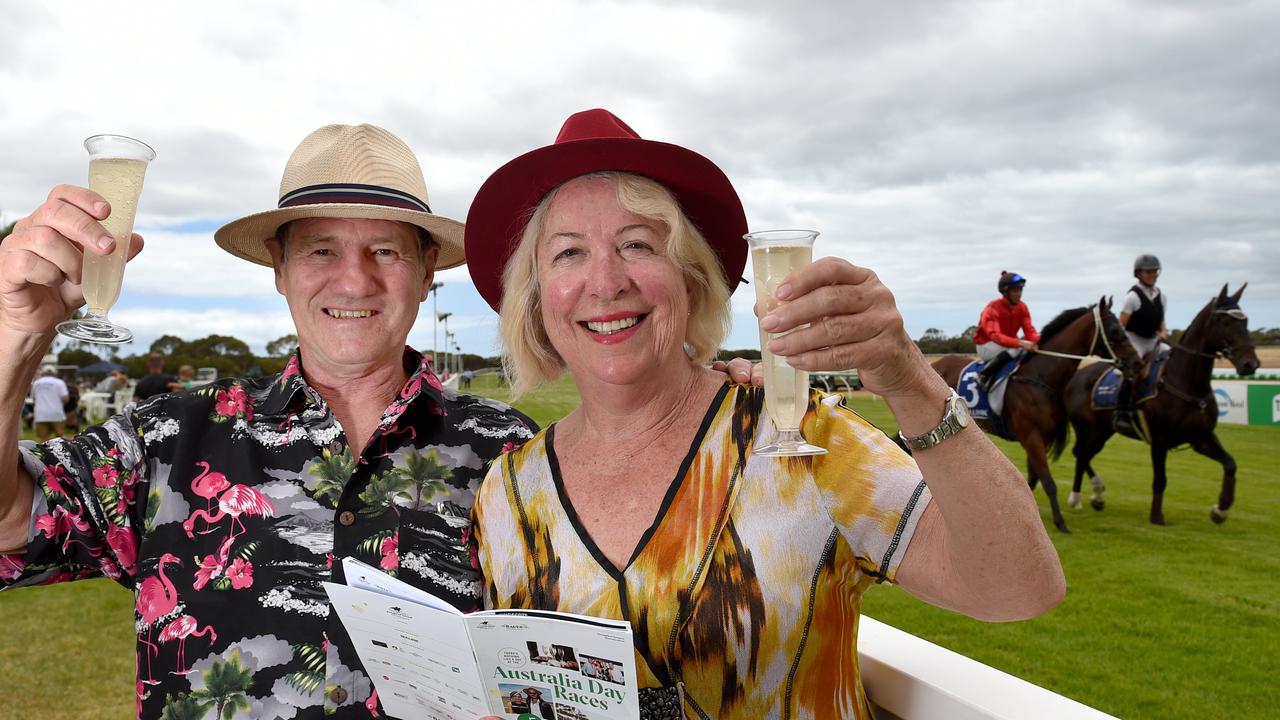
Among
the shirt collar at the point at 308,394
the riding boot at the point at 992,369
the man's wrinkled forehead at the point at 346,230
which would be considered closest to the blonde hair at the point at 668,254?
the shirt collar at the point at 308,394

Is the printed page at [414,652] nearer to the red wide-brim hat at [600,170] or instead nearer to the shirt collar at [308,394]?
the shirt collar at [308,394]

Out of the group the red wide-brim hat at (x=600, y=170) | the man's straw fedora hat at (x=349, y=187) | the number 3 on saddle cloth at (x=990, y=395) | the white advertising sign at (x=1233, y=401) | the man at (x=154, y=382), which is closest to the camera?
the red wide-brim hat at (x=600, y=170)

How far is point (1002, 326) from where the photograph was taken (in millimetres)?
12039

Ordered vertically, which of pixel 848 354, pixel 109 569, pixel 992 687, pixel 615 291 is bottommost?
pixel 992 687

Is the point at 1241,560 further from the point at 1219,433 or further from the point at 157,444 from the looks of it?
the point at 1219,433

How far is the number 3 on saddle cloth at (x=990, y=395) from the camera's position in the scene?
11227 millimetres

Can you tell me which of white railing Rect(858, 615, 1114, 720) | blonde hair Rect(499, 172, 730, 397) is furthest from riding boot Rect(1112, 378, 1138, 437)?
blonde hair Rect(499, 172, 730, 397)

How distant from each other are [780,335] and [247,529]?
63.7 inches

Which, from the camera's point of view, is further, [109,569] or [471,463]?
[471,463]

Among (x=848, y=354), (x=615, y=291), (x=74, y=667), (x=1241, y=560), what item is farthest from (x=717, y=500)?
(x=1241, y=560)

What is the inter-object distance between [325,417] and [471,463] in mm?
436

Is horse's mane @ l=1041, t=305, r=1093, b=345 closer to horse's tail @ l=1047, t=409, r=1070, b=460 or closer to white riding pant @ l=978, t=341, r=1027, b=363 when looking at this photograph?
white riding pant @ l=978, t=341, r=1027, b=363

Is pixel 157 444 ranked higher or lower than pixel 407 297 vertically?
lower

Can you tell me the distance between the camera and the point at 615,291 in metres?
2.08
